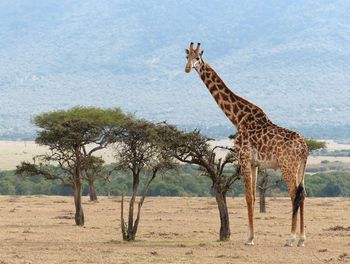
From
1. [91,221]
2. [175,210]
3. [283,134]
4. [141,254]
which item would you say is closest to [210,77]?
[283,134]

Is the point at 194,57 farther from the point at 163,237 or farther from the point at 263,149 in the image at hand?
the point at 163,237

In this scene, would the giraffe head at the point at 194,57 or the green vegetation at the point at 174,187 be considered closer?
the giraffe head at the point at 194,57

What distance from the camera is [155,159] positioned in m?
31.6

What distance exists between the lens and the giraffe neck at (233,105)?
27.5 metres

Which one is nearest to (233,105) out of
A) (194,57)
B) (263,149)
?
(194,57)

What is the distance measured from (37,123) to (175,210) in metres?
13.4

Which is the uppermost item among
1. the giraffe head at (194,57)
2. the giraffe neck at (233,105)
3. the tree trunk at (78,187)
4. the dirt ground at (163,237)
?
the giraffe head at (194,57)

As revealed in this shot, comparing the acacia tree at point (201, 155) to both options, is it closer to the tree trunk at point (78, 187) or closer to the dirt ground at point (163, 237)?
the dirt ground at point (163, 237)

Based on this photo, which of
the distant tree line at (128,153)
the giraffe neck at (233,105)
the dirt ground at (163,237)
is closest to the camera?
the dirt ground at (163,237)

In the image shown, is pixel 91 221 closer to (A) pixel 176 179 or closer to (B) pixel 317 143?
(B) pixel 317 143

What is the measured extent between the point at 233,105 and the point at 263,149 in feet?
5.89

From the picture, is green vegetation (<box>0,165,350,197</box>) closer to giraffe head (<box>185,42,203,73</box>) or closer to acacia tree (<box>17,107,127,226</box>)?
acacia tree (<box>17,107,127,226</box>)

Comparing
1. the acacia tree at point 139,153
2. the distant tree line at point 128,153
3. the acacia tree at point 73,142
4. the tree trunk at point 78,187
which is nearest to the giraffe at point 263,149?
the distant tree line at point 128,153

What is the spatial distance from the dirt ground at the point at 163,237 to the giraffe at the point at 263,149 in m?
1.21
